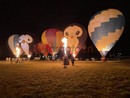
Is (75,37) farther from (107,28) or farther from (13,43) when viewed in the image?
(13,43)

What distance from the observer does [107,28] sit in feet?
115

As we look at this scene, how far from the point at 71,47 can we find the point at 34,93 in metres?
34.5

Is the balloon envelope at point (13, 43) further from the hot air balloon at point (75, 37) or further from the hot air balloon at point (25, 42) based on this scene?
the hot air balloon at point (75, 37)

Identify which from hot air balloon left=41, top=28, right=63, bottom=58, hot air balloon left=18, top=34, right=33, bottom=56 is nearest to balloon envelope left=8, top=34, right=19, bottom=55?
hot air balloon left=18, top=34, right=33, bottom=56

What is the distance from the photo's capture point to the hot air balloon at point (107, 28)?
34.6 m

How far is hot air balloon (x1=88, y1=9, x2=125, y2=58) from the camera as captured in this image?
34625 millimetres

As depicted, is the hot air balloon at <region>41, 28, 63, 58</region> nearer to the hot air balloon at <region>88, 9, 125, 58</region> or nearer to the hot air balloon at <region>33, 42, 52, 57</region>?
the hot air balloon at <region>33, 42, 52, 57</region>

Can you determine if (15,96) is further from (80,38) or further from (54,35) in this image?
(54,35)

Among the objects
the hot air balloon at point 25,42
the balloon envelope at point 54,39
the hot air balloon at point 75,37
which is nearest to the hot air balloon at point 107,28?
the hot air balloon at point 75,37

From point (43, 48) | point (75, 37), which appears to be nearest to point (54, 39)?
point (43, 48)

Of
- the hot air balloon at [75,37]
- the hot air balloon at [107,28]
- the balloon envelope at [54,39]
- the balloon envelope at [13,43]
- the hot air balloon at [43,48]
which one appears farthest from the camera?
the balloon envelope at [13,43]

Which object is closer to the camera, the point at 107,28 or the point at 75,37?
the point at 107,28

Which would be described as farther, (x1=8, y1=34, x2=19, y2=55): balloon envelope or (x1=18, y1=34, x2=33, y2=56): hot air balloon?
(x1=18, y1=34, x2=33, y2=56): hot air balloon

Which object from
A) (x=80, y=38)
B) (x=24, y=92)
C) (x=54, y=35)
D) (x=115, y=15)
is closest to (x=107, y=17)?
(x=115, y=15)
